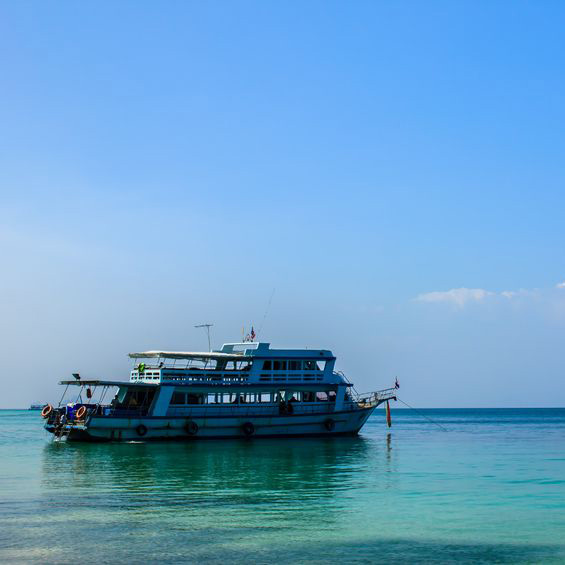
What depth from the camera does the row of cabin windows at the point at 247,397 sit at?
48094 mm

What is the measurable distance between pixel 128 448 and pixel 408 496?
22.3m

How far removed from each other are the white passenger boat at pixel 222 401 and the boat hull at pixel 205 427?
0.06m

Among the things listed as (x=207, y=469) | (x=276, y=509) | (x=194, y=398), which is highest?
(x=194, y=398)

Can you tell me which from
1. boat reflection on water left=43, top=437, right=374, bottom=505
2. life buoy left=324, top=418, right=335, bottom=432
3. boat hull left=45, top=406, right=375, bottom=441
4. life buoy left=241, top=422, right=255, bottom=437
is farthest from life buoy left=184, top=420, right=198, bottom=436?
life buoy left=324, top=418, right=335, bottom=432

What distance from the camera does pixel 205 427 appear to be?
1881 inches

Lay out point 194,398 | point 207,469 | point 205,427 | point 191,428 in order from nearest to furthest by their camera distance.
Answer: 1. point 207,469
2. point 191,428
3. point 205,427
4. point 194,398

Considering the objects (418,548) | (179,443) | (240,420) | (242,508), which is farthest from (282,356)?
(418,548)

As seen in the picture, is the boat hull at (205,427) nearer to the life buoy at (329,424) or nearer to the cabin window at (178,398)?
the life buoy at (329,424)

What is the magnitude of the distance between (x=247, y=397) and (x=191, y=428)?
456 centimetres

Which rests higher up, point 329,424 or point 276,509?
point 329,424

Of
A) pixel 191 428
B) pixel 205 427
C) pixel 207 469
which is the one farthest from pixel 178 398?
pixel 207 469

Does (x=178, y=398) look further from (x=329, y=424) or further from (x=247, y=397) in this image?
(x=329, y=424)

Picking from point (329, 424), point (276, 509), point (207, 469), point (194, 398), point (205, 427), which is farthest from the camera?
point (329, 424)

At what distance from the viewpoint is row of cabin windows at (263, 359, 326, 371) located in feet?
164
